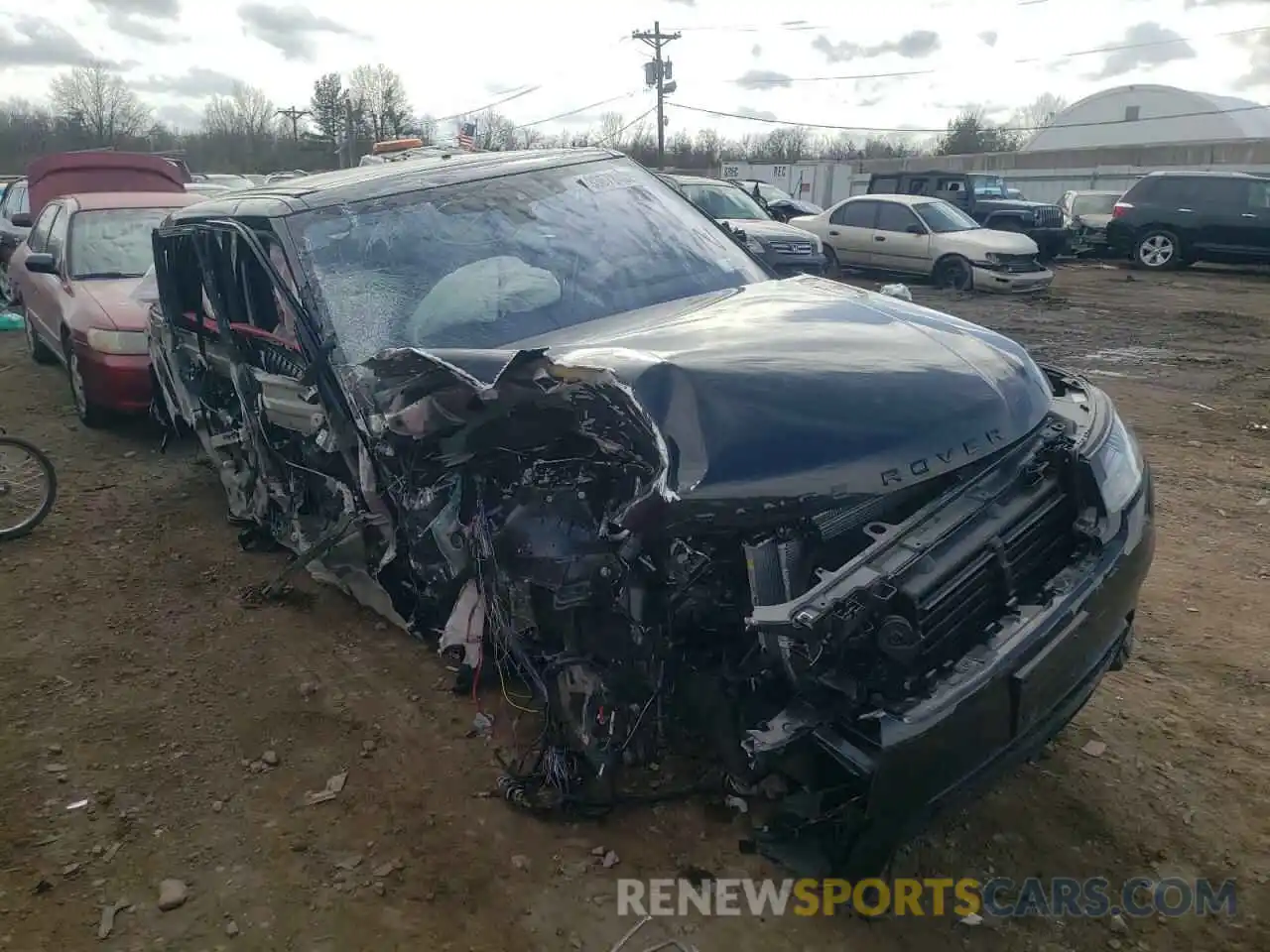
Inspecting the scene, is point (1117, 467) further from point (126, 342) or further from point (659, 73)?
point (659, 73)

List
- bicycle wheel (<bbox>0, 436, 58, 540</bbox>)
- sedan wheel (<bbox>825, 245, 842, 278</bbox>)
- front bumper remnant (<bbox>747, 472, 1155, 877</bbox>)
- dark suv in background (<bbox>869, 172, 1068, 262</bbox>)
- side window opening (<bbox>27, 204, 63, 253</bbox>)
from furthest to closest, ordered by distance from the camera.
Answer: dark suv in background (<bbox>869, 172, 1068, 262</bbox>) < sedan wheel (<bbox>825, 245, 842, 278</bbox>) < side window opening (<bbox>27, 204, 63, 253</bbox>) < bicycle wheel (<bbox>0, 436, 58, 540</bbox>) < front bumper remnant (<bbox>747, 472, 1155, 877</bbox>)

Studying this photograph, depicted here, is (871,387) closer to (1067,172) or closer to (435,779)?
(435,779)

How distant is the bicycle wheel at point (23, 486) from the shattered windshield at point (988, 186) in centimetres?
1766

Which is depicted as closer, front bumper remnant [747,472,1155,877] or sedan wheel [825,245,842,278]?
front bumper remnant [747,472,1155,877]

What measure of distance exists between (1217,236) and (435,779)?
55.9 ft

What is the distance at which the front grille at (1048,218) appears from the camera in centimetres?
1728

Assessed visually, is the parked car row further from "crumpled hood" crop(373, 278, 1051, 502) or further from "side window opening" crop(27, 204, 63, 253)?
"crumpled hood" crop(373, 278, 1051, 502)

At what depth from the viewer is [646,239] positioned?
3775mm

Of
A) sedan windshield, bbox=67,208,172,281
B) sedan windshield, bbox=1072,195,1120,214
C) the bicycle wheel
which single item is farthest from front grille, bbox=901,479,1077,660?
sedan windshield, bbox=1072,195,1120,214

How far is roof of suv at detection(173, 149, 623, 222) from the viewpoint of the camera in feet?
11.6

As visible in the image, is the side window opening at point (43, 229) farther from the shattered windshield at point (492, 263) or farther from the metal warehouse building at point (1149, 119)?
the metal warehouse building at point (1149, 119)

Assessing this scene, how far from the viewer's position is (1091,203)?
2025 centimetres

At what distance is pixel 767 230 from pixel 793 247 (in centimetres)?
49

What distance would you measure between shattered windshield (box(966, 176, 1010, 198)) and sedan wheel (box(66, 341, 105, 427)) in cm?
1666
